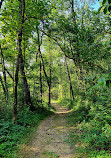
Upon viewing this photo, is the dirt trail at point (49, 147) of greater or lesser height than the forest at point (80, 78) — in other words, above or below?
below

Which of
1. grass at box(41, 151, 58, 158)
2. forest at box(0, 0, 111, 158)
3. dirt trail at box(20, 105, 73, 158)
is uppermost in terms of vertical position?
forest at box(0, 0, 111, 158)

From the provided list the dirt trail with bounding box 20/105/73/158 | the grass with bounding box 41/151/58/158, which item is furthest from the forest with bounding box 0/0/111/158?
the grass with bounding box 41/151/58/158

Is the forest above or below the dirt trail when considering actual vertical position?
above

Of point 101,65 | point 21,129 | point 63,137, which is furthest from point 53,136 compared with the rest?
point 101,65

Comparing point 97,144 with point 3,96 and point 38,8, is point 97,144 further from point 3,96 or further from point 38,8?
point 38,8

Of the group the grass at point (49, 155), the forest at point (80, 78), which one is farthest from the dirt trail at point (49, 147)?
the forest at point (80, 78)

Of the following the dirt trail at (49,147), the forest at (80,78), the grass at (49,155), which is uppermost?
the forest at (80,78)

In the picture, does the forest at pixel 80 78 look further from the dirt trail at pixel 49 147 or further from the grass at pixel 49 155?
the grass at pixel 49 155

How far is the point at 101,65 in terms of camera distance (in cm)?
1083

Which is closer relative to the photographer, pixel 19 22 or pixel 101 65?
pixel 19 22

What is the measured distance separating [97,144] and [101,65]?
7874mm

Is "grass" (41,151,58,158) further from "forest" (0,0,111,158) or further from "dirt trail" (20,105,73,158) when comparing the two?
"forest" (0,0,111,158)

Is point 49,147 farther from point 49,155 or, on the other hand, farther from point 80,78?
point 80,78

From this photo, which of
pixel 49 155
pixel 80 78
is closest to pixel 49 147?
pixel 49 155
